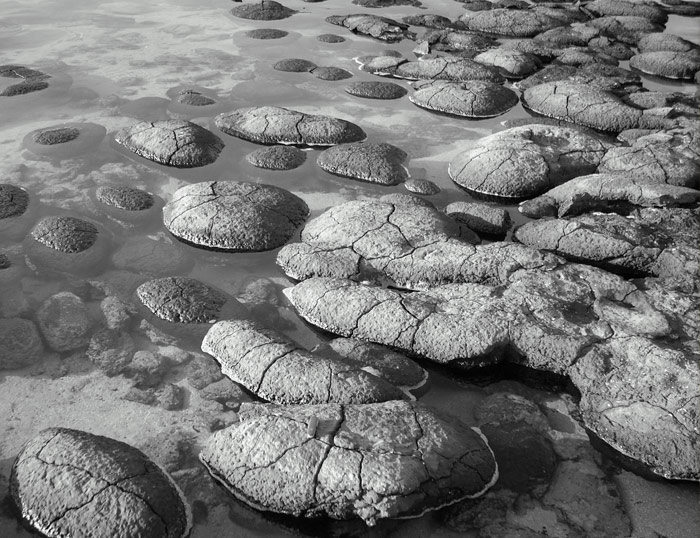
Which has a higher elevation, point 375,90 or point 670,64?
point 670,64

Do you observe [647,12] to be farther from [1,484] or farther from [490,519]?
[1,484]

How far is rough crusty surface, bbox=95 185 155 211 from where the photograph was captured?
270 inches

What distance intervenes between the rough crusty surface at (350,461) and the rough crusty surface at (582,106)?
6.03m

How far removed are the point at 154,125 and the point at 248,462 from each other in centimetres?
532

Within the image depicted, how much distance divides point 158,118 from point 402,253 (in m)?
4.67

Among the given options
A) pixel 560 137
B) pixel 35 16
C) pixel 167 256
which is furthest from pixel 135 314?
pixel 35 16

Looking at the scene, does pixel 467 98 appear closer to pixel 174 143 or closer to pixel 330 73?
pixel 330 73

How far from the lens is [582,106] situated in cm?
893

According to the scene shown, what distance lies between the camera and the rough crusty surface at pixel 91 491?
354cm

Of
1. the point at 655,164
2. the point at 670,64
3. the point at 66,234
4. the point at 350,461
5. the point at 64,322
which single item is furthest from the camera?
the point at 670,64

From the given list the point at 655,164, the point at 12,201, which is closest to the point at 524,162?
the point at 655,164

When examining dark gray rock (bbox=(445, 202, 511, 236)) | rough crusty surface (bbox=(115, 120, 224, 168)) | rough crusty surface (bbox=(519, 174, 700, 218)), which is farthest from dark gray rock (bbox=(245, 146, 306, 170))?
rough crusty surface (bbox=(519, 174, 700, 218))

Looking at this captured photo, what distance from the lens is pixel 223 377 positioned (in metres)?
4.84

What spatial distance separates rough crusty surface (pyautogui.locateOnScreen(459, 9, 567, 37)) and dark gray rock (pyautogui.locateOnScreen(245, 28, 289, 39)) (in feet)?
11.5
